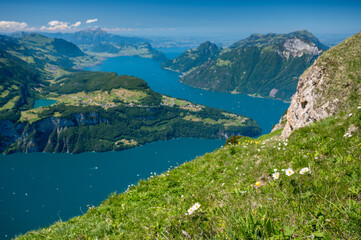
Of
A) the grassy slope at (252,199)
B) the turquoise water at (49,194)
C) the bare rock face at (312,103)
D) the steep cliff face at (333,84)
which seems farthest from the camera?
the turquoise water at (49,194)

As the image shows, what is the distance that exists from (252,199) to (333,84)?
23848 mm

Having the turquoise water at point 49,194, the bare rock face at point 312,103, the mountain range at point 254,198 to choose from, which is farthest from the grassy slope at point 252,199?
the turquoise water at point 49,194

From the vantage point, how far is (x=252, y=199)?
450 centimetres

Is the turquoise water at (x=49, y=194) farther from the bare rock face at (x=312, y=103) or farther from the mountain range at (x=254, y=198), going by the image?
the mountain range at (x=254, y=198)

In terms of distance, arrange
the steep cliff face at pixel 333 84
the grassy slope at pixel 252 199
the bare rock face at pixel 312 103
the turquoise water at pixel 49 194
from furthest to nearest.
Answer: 1. the turquoise water at pixel 49 194
2. the bare rock face at pixel 312 103
3. the steep cliff face at pixel 333 84
4. the grassy slope at pixel 252 199

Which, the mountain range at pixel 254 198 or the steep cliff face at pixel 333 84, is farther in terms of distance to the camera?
the steep cliff face at pixel 333 84

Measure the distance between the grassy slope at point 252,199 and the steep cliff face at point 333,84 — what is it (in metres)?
12.2

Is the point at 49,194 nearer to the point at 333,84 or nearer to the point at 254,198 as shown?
the point at 333,84

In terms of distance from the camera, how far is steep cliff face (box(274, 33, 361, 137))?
19609 millimetres

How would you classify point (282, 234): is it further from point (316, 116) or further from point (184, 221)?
point (316, 116)

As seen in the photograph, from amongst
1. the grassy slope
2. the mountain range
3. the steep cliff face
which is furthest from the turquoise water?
the grassy slope

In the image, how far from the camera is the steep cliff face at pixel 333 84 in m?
19.6

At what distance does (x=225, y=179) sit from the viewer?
8820mm

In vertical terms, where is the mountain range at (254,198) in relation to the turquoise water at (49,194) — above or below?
above
